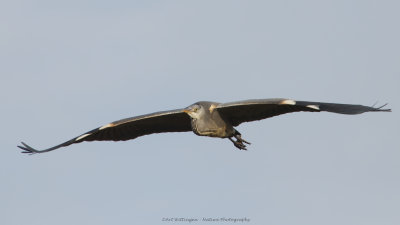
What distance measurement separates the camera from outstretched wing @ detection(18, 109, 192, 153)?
993 inches

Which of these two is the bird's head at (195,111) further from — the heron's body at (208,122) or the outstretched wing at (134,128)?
the outstretched wing at (134,128)

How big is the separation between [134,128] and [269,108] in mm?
3537

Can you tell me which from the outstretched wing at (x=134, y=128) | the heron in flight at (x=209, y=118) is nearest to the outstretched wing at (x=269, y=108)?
the heron in flight at (x=209, y=118)

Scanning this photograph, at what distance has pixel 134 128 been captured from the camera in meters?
25.9

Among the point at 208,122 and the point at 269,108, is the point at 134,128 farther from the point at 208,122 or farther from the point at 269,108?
the point at 269,108

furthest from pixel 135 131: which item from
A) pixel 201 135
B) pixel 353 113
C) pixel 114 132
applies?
pixel 353 113

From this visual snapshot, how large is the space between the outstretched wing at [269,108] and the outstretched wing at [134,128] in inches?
49.8

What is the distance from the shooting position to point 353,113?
21.8m

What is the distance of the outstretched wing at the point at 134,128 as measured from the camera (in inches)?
993

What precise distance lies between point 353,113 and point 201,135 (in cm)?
374

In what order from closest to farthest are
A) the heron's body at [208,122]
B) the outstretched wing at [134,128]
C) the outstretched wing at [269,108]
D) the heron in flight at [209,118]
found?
the outstretched wing at [269,108], the heron in flight at [209,118], the heron's body at [208,122], the outstretched wing at [134,128]

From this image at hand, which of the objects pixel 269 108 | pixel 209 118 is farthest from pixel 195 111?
pixel 269 108

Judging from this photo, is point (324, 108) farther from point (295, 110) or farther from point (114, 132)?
point (114, 132)

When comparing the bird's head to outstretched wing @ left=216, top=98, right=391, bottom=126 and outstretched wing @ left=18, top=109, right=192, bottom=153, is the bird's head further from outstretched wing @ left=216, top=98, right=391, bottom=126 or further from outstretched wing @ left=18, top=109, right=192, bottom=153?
outstretched wing @ left=18, top=109, right=192, bottom=153
